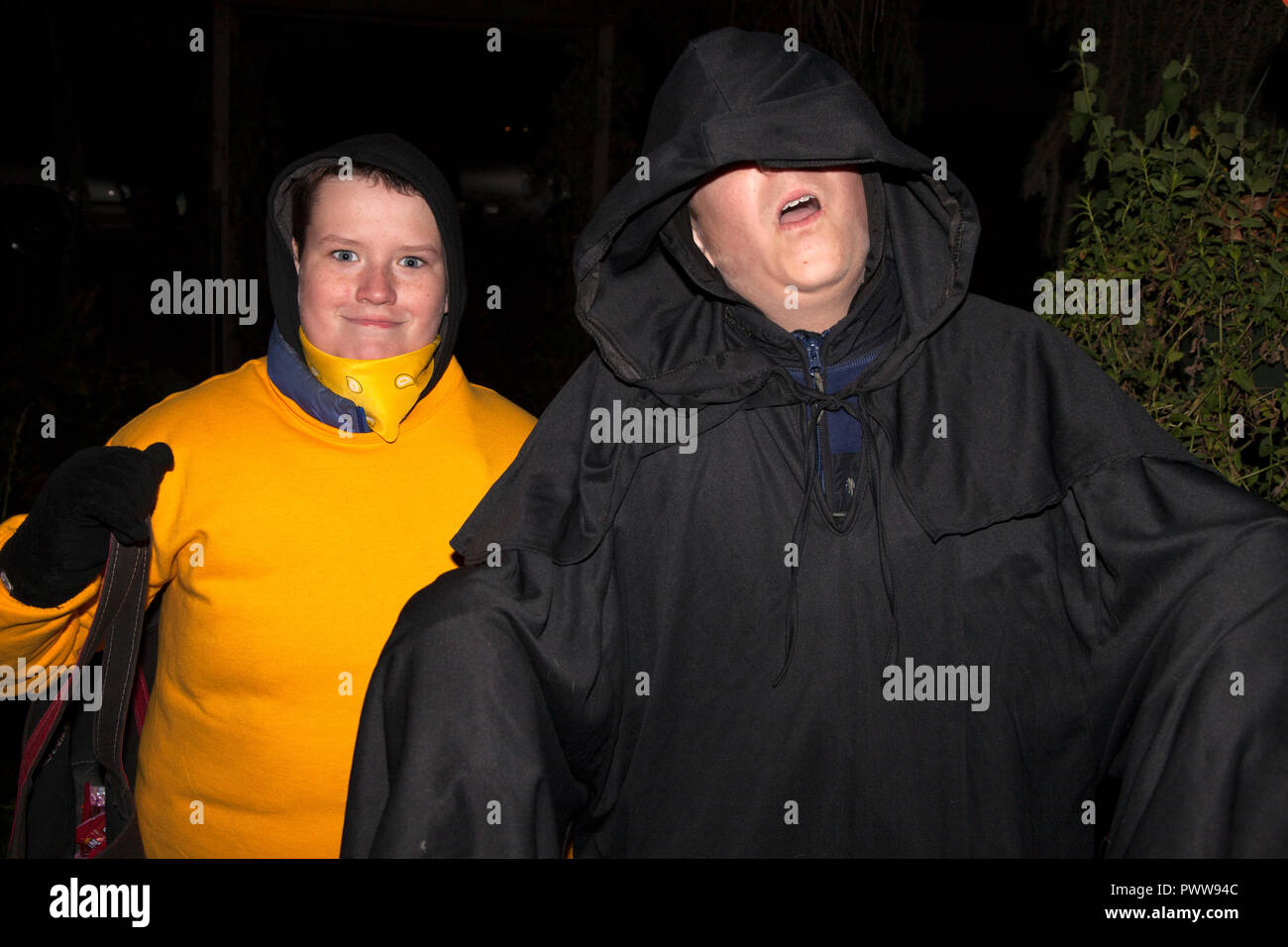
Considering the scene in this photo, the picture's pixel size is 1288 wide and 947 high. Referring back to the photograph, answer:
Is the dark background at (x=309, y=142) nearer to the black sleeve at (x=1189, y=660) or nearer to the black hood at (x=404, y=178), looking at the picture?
the black hood at (x=404, y=178)

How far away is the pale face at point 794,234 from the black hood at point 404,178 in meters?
0.61

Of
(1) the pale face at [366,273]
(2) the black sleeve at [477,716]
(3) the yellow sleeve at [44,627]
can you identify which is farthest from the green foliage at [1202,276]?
(3) the yellow sleeve at [44,627]

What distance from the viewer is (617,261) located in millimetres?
2037

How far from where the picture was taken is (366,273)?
7.07ft

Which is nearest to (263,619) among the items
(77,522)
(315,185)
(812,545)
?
(77,522)

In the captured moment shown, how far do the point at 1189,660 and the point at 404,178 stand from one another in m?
1.60

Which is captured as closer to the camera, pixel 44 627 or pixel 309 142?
pixel 44 627

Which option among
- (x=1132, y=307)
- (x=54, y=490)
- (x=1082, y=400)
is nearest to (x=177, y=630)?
(x=54, y=490)

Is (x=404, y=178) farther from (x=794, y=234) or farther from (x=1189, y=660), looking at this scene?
(x=1189, y=660)

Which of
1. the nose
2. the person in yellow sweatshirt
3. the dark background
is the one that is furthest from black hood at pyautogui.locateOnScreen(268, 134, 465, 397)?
the dark background

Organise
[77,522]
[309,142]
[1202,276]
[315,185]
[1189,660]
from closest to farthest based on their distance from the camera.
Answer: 1. [1189,660]
2. [77,522]
3. [1202,276]
4. [315,185]
5. [309,142]

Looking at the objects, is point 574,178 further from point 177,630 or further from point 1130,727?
point 1130,727
